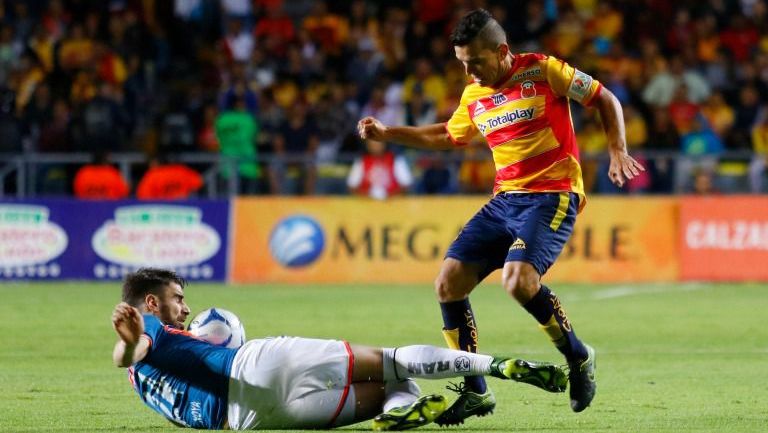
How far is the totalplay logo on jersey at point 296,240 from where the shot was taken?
19.7 metres

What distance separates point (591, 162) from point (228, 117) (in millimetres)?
5020

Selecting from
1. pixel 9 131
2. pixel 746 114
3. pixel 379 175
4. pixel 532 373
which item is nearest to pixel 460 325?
pixel 532 373

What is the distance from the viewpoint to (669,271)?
19.7m

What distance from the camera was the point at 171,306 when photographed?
7.70 m

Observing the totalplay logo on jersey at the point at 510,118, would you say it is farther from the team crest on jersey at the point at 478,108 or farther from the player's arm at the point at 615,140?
the player's arm at the point at 615,140

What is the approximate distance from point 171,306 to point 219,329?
0.38 meters

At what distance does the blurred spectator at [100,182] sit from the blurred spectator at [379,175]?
3.06 metres

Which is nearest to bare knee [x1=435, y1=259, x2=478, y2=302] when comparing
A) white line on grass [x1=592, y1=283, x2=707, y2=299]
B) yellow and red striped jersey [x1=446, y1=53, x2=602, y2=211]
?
yellow and red striped jersey [x1=446, y1=53, x2=602, y2=211]

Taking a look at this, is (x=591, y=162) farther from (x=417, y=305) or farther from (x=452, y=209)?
(x=417, y=305)

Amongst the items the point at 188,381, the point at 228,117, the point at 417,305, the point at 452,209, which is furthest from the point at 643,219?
the point at 188,381

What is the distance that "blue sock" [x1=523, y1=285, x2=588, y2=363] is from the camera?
819cm

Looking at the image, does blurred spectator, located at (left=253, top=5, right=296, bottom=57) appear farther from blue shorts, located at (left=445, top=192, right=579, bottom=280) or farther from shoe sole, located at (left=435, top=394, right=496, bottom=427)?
shoe sole, located at (left=435, top=394, right=496, bottom=427)

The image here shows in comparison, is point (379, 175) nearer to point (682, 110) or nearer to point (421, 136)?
point (682, 110)

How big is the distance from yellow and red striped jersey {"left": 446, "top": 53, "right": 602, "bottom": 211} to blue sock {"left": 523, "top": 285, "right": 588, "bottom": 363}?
2.17 ft
